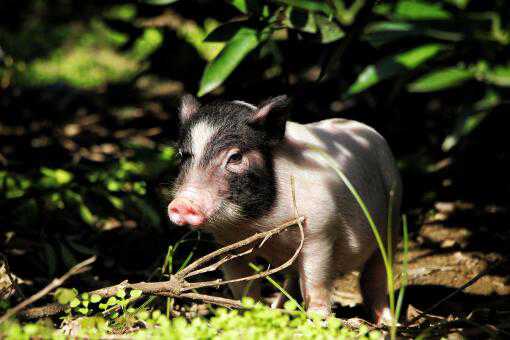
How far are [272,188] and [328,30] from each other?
1.08 meters

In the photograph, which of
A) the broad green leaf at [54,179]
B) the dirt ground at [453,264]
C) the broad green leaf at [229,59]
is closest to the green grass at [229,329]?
the dirt ground at [453,264]

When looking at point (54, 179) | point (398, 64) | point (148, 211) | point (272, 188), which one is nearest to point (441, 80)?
point (398, 64)

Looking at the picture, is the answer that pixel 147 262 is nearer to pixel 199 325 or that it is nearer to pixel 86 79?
pixel 199 325

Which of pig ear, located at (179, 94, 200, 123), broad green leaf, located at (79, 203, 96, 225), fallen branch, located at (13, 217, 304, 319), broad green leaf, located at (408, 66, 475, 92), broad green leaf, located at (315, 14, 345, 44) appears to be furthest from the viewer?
broad green leaf, located at (79, 203, 96, 225)

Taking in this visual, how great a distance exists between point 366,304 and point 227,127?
136 cm

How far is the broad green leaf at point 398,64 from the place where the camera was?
11.7ft

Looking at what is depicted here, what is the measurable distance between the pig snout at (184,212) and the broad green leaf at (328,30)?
1318 millimetres

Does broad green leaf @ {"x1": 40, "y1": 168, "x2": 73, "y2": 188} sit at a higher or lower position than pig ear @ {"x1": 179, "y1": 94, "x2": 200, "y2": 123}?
lower

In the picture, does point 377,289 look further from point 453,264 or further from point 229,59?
point 229,59

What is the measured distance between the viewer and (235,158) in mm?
3068

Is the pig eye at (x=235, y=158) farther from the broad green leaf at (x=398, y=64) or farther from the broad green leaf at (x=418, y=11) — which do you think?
the broad green leaf at (x=418, y=11)

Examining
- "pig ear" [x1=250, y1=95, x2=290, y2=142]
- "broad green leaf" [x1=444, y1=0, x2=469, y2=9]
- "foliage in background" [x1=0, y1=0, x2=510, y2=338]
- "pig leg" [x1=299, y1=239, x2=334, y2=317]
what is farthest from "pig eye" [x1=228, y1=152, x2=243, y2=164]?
"broad green leaf" [x1=444, y1=0, x2=469, y2=9]

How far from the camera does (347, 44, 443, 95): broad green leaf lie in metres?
3.56

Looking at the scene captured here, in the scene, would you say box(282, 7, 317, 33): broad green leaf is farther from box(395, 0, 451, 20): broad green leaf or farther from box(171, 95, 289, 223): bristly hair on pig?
box(171, 95, 289, 223): bristly hair on pig
